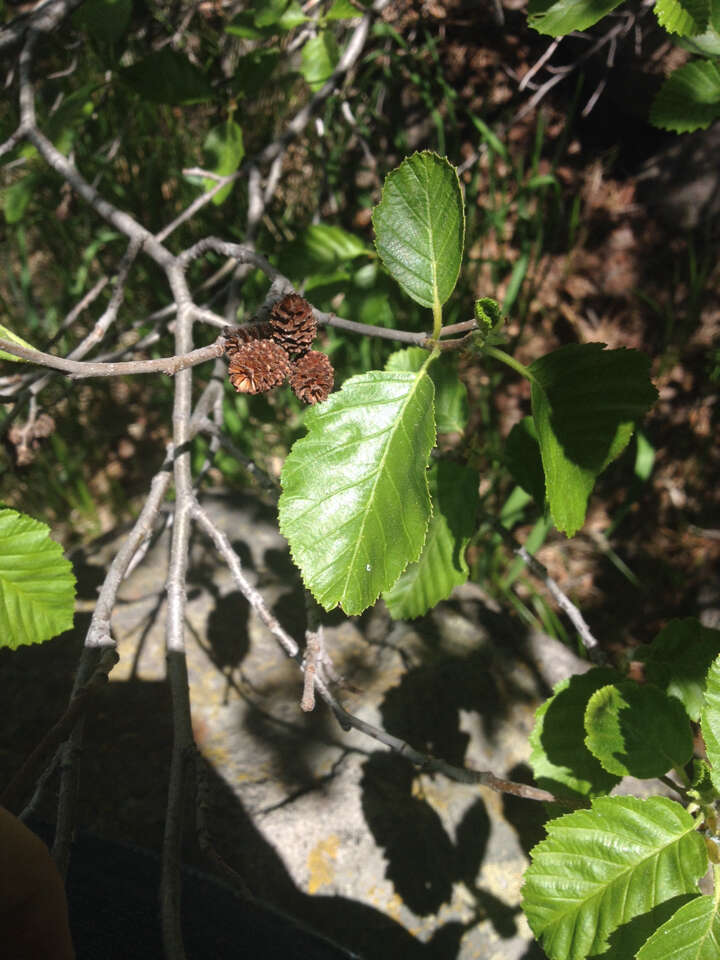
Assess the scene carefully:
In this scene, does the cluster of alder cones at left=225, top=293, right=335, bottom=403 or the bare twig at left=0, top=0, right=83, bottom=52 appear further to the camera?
the bare twig at left=0, top=0, right=83, bottom=52

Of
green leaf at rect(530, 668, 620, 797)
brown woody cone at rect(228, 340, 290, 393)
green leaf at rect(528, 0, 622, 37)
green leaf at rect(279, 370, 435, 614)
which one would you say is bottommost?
green leaf at rect(530, 668, 620, 797)

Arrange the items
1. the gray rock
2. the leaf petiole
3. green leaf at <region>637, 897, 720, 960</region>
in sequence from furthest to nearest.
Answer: the gray rock, the leaf petiole, green leaf at <region>637, 897, 720, 960</region>

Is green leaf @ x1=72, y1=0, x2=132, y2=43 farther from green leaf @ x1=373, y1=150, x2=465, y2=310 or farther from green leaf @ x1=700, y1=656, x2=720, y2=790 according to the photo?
green leaf @ x1=700, y1=656, x2=720, y2=790

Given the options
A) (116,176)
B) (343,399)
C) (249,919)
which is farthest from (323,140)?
(249,919)

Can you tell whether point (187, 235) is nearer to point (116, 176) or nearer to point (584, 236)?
point (116, 176)

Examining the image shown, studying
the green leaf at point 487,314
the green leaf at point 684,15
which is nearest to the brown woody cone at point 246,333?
the green leaf at point 487,314

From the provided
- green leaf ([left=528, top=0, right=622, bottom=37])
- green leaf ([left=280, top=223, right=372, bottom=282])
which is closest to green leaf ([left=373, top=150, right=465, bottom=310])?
green leaf ([left=528, top=0, right=622, bottom=37])
